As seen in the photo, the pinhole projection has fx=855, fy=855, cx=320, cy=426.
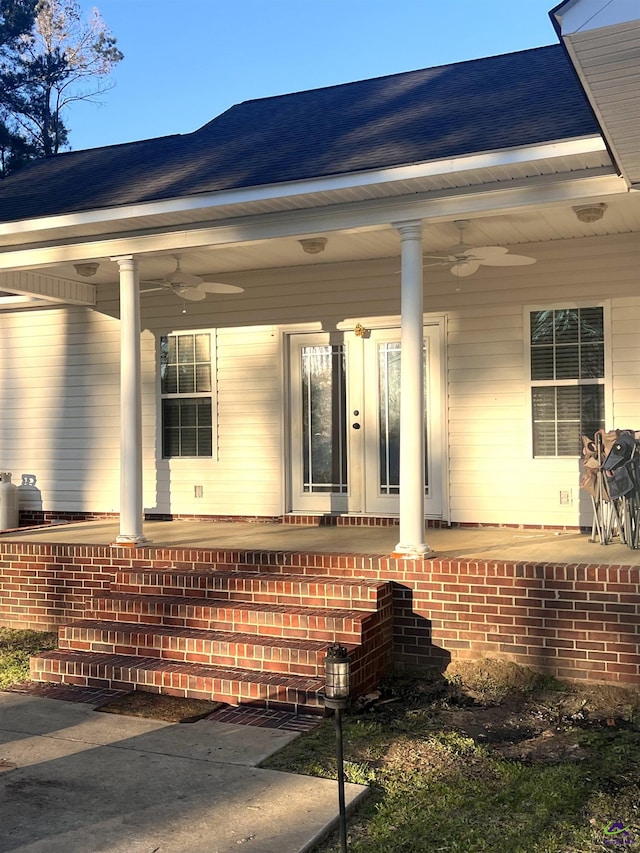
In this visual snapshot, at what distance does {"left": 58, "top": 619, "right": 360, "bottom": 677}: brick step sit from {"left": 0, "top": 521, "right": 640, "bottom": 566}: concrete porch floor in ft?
3.24

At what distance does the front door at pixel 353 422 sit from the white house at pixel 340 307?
0.07 feet

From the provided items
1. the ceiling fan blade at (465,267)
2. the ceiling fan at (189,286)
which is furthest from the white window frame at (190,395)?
the ceiling fan blade at (465,267)

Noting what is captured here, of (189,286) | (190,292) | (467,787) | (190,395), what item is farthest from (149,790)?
(190,395)

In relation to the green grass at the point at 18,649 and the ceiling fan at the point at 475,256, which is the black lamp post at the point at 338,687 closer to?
the green grass at the point at 18,649

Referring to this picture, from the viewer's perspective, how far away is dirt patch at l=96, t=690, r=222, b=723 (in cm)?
482

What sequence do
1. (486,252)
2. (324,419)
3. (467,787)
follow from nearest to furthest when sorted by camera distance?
(467,787) < (486,252) < (324,419)

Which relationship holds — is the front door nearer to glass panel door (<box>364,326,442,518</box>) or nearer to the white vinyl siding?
glass panel door (<box>364,326,442,518</box>)

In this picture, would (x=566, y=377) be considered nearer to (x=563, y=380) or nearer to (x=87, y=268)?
(x=563, y=380)

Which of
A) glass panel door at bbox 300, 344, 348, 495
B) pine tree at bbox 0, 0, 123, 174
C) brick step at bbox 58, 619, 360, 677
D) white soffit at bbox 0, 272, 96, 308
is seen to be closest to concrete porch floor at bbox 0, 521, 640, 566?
glass panel door at bbox 300, 344, 348, 495

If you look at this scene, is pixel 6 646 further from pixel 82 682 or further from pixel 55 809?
pixel 55 809

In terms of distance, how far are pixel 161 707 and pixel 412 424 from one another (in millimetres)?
2462

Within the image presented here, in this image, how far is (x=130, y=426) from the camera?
6.96 m

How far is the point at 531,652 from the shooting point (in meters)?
5.45

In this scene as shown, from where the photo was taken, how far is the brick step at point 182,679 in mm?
4887
